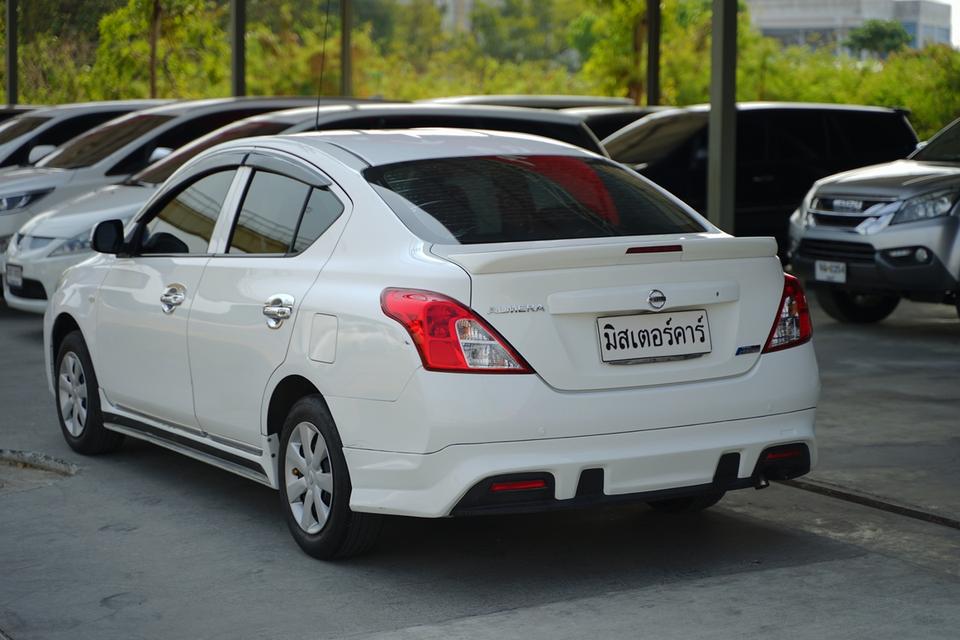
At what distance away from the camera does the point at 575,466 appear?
4.74 meters

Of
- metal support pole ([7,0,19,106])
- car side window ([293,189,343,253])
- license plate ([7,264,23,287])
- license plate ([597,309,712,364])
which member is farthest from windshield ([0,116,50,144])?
license plate ([597,309,712,364])

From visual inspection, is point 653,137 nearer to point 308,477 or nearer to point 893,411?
point 893,411

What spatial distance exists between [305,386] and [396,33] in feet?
239

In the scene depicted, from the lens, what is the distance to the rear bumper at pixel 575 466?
4.70 metres

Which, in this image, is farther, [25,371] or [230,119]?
[230,119]

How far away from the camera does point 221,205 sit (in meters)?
6.18

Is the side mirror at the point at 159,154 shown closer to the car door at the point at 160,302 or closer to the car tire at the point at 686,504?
the car door at the point at 160,302

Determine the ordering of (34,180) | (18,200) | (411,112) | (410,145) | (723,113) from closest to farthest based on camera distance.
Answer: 1. (410,145)
2. (723,113)
3. (411,112)
4. (18,200)
5. (34,180)

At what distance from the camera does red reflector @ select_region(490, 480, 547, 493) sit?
4.71m

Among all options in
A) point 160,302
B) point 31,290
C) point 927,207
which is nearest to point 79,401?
point 160,302

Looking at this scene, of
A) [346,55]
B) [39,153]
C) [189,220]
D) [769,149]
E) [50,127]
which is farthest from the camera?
[346,55]

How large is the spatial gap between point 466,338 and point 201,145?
23.9ft

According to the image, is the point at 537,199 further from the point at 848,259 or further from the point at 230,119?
the point at 230,119

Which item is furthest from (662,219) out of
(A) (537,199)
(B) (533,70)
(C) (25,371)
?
(B) (533,70)
